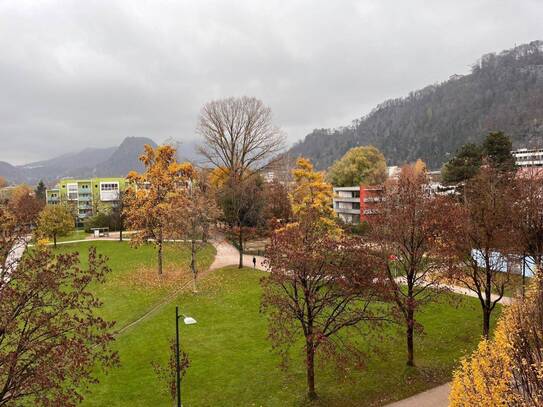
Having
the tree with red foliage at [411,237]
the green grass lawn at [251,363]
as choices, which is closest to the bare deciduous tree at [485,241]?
the tree with red foliage at [411,237]

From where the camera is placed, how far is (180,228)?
2953 cm

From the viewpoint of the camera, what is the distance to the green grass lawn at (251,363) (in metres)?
16.0

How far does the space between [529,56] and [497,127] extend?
80.3m

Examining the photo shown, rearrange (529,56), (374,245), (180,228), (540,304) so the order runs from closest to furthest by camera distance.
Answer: (540,304) < (374,245) < (180,228) < (529,56)

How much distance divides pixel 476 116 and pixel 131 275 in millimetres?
157847

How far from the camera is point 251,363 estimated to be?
18.5 meters

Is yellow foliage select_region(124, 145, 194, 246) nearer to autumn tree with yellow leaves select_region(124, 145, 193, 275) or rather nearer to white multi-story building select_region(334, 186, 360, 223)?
autumn tree with yellow leaves select_region(124, 145, 193, 275)

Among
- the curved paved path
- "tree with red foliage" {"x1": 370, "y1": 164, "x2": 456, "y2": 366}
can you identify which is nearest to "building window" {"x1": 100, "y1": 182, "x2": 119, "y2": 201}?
"tree with red foliage" {"x1": 370, "y1": 164, "x2": 456, "y2": 366}

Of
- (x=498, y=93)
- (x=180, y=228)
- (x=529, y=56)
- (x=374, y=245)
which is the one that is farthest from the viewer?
(x=529, y=56)

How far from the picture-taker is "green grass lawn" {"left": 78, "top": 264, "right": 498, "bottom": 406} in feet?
52.4

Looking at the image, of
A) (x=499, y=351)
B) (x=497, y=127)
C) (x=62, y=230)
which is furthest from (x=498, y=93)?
(x=499, y=351)

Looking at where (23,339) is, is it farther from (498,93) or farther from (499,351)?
(498,93)

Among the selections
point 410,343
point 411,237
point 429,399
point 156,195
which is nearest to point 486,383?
point 429,399

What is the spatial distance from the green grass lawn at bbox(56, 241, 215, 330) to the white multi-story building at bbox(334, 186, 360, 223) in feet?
87.6
